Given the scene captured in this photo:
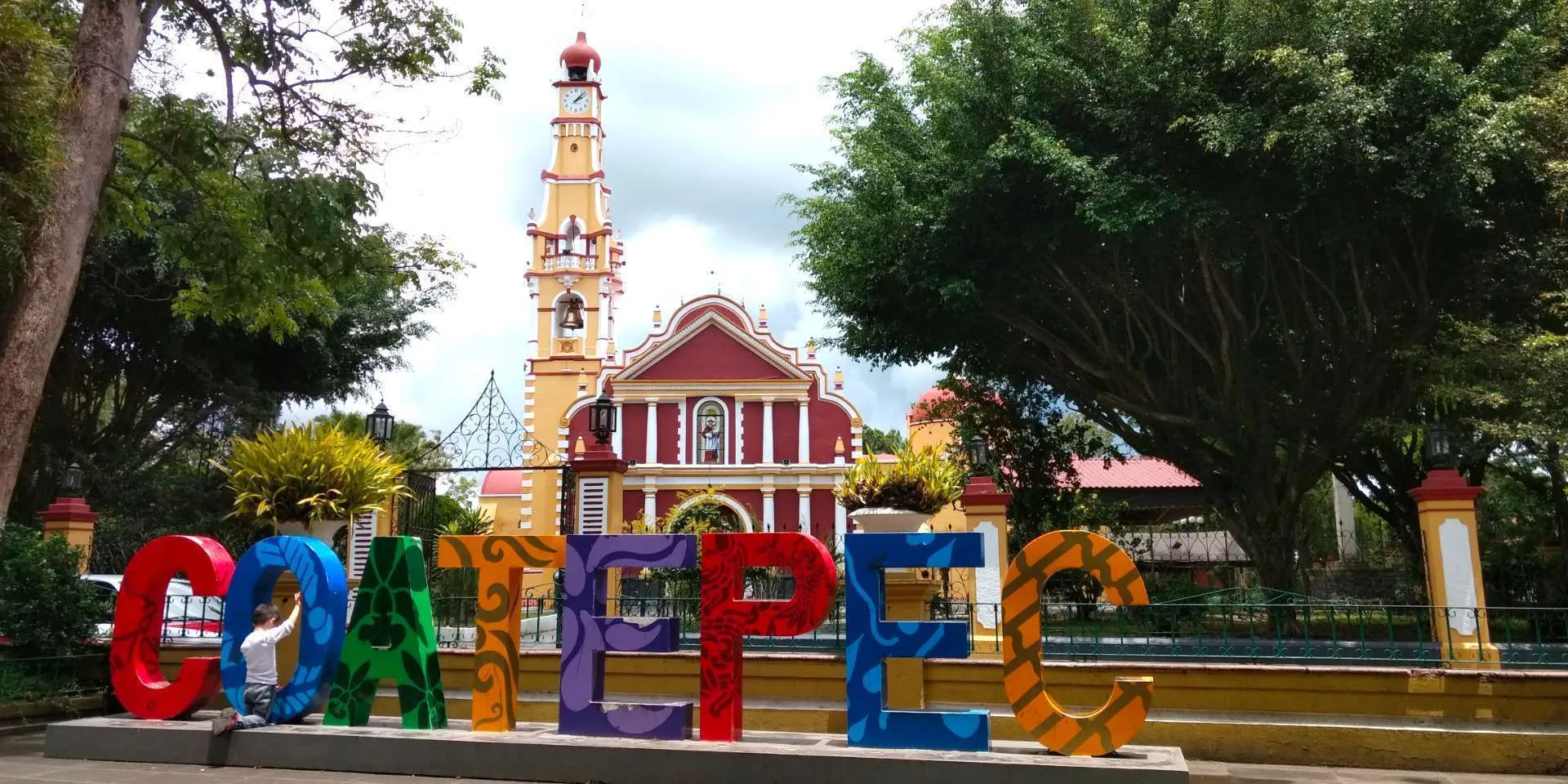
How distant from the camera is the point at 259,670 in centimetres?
776

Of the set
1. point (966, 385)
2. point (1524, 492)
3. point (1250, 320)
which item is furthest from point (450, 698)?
point (1524, 492)

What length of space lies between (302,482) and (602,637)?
14.7ft

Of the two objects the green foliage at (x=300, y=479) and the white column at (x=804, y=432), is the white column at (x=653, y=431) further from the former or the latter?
the green foliage at (x=300, y=479)

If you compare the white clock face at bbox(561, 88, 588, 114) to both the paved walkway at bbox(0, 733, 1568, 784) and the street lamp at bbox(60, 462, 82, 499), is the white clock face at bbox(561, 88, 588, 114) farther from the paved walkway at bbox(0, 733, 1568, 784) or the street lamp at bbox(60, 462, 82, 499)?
the paved walkway at bbox(0, 733, 1568, 784)

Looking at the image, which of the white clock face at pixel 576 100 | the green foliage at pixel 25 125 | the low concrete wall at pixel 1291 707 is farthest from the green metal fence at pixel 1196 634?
the white clock face at pixel 576 100

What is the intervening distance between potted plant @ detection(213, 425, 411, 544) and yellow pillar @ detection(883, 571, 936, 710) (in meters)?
5.42

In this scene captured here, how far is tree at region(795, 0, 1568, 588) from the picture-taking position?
12.0 meters

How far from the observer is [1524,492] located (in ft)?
68.2

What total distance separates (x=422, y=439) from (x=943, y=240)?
30.2 m

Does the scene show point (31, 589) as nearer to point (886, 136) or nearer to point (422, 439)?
point (886, 136)

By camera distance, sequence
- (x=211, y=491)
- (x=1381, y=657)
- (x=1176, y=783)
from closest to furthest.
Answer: (x=1176, y=783), (x=1381, y=657), (x=211, y=491)

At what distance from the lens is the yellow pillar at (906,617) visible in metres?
9.02

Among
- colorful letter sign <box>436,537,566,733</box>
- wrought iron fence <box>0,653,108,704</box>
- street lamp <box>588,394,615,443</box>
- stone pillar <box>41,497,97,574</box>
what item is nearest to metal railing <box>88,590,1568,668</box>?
colorful letter sign <box>436,537,566,733</box>

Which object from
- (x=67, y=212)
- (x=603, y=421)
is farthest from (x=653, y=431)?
(x=67, y=212)
